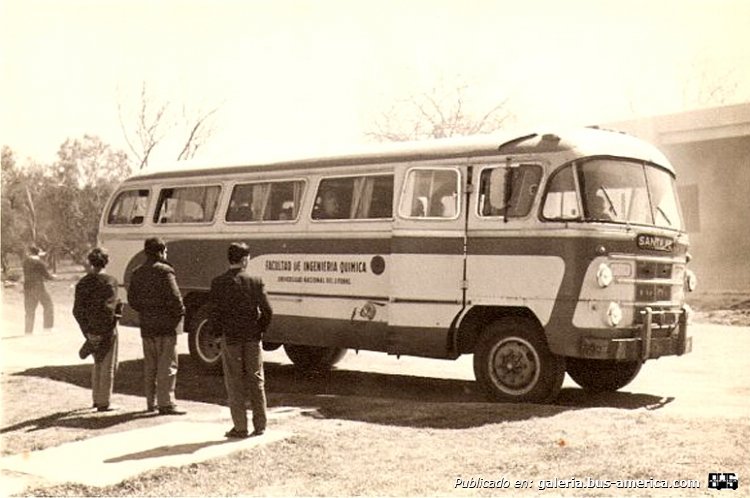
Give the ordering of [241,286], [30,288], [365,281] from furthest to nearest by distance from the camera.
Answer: [30,288] → [365,281] → [241,286]

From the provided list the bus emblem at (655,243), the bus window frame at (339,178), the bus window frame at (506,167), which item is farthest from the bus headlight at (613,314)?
the bus window frame at (339,178)

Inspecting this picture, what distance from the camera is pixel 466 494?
19.6ft

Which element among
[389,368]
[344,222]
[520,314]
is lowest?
[389,368]

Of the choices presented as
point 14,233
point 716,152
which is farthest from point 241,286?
point 14,233

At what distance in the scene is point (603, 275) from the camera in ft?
29.1

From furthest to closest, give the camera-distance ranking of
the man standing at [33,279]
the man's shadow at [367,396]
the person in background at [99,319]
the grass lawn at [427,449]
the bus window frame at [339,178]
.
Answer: the man standing at [33,279] → the bus window frame at [339,178] → the person in background at [99,319] → the man's shadow at [367,396] → the grass lawn at [427,449]

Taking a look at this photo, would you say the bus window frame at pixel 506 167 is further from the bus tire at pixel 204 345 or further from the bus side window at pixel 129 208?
the bus side window at pixel 129 208

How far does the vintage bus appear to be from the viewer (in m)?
9.05

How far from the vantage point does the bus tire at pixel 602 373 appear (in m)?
10.5

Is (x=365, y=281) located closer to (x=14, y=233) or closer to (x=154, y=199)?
(x=154, y=199)

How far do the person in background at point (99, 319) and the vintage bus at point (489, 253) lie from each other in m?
2.59

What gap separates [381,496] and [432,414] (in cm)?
259

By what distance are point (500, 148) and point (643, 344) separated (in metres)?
2.38

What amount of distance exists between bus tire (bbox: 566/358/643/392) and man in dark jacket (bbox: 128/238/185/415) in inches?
177
